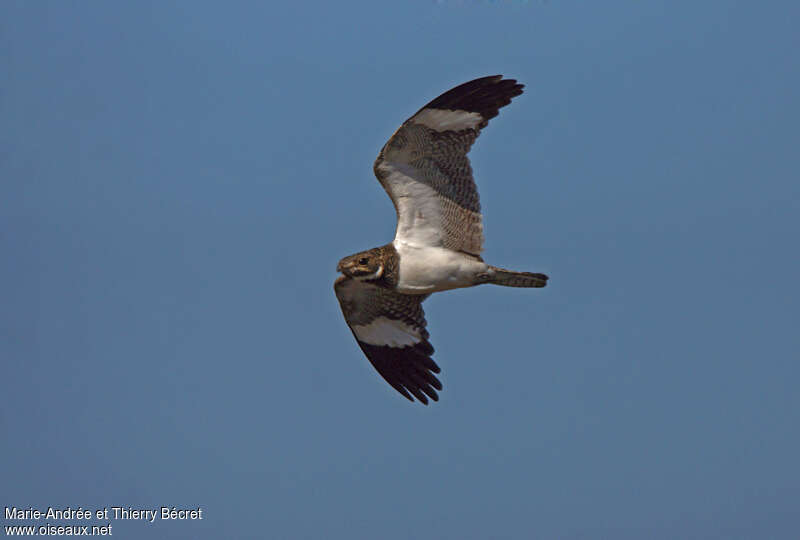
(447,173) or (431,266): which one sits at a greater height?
(447,173)

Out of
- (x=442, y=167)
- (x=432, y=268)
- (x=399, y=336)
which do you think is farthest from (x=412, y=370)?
(x=442, y=167)

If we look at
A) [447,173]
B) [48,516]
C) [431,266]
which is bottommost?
[48,516]

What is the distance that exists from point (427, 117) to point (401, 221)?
4.78ft

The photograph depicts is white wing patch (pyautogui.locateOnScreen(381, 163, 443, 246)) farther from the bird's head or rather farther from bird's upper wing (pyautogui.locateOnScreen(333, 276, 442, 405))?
bird's upper wing (pyautogui.locateOnScreen(333, 276, 442, 405))

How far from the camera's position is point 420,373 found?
14.6m

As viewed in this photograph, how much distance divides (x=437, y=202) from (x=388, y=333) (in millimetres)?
2490

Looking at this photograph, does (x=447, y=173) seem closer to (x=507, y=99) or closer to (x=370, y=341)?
(x=507, y=99)

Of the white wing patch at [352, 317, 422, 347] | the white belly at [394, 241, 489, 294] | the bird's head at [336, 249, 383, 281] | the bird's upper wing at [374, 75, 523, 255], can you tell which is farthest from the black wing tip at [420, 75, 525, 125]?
the white wing patch at [352, 317, 422, 347]

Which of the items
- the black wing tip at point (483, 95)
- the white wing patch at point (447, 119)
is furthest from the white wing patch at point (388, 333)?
the black wing tip at point (483, 95)

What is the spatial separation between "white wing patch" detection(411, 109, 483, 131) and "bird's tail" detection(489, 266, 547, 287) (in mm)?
1800

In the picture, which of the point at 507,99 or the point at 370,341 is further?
the point at 370,341

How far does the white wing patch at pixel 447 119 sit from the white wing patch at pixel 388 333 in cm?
321

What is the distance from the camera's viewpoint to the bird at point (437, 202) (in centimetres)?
1252

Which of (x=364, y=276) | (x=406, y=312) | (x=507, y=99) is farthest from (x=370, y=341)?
(x=507, y=99)
